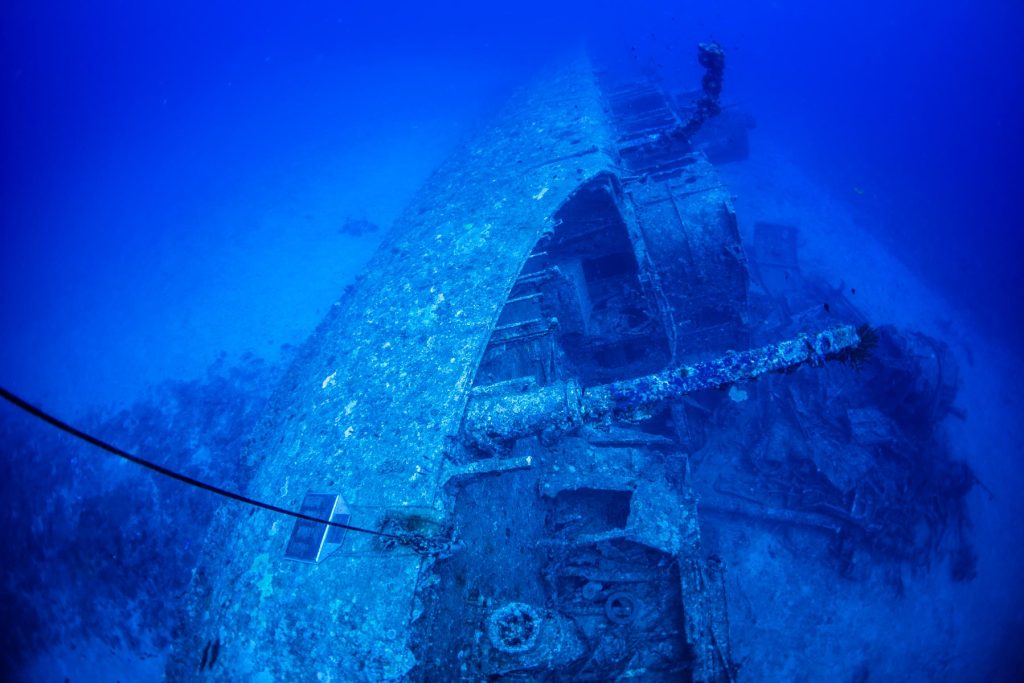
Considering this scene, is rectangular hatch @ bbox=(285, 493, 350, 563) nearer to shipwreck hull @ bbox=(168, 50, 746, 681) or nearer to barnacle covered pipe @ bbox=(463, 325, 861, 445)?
shipwreck hull @ bbox=(168, 50, 746, 681)

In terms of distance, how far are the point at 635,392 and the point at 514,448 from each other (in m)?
1.45

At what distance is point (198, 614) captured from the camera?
2.35 m

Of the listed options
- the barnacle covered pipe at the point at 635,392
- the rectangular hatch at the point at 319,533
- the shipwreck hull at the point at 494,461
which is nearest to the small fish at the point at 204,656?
the shipwreck hull at the point at 494,461

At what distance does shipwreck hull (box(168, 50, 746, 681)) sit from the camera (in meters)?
2.24

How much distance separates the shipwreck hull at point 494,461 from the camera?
2242mm

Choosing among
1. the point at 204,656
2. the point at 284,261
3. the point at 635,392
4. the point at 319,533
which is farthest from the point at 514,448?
the point at 284,261

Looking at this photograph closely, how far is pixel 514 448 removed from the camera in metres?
3.73

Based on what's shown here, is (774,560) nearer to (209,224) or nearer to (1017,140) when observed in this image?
(209,224)

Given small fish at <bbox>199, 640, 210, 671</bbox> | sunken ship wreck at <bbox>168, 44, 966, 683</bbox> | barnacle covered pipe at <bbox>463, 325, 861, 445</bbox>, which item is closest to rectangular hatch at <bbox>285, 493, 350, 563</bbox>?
sunken ship wreck at <bbox>168, 44, 966, 683</bbox>

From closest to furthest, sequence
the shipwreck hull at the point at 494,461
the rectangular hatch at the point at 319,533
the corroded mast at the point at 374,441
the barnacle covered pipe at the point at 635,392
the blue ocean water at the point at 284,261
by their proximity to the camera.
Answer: the corroded mast at the point at 374,441 < the shipwreck hull at the point at 494,461 < the rectangular hatch at the point at 319,533 < the barnacle covered pipe at the point at 635,392 < the blue ocean water at the point at 284,261

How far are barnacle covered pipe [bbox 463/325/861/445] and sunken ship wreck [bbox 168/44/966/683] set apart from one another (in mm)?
14

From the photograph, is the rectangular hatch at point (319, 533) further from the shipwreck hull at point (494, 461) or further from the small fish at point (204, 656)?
the small fish at point (204, 656)

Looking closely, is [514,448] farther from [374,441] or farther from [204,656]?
[204,656]

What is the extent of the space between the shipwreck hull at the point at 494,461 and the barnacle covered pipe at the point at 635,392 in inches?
6.5
